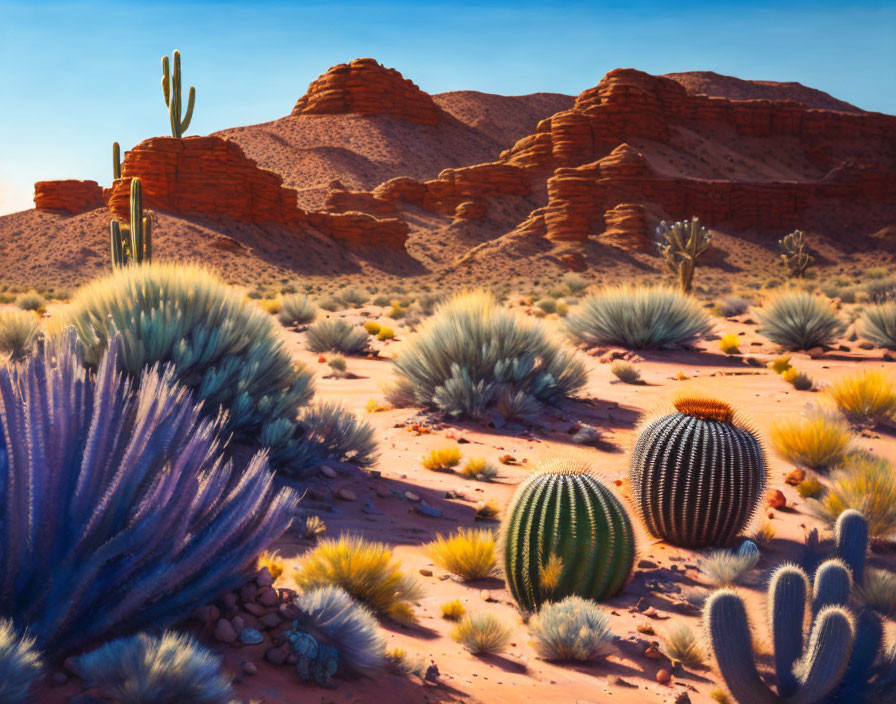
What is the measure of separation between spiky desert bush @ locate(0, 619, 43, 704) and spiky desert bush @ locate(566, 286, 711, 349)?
13.8 meters

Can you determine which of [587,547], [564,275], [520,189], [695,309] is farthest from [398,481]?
[520,189]

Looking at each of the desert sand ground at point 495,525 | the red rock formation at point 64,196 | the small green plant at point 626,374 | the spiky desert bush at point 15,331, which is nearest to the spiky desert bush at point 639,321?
the desert sand ground at point 495,525

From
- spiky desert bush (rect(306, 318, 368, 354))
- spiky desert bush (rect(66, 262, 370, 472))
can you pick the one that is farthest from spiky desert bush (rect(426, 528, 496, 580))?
spiky desert bush (rect(306, 318, 368, 354))

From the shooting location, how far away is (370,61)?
91.5 meters

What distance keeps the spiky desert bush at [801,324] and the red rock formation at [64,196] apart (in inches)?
2296

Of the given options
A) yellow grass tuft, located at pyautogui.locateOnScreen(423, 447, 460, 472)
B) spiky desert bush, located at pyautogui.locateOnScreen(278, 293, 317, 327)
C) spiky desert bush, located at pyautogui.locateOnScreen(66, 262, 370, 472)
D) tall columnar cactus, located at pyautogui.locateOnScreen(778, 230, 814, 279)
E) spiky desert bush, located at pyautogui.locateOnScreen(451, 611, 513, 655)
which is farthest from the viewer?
tall columnar cactus, located at pyautogui.locateOnScreen(778, 230, 814, 279)

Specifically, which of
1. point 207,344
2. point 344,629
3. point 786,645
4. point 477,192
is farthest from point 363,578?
point 477,192

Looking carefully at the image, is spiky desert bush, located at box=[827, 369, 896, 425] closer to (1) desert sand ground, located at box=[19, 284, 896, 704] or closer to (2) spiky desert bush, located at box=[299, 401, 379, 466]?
(1) desert sand ground, located at box=[19, 284, 896, 704]

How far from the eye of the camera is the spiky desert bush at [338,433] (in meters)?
6.88

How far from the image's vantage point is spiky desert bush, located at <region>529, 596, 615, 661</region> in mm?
3947

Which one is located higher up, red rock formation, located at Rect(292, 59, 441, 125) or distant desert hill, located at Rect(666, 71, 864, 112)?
distant desert hill, located at Rect(666, 71, 864, 112)

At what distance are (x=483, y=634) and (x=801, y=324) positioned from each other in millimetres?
13111

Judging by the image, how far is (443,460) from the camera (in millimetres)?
7855

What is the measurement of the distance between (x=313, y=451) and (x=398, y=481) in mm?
920
